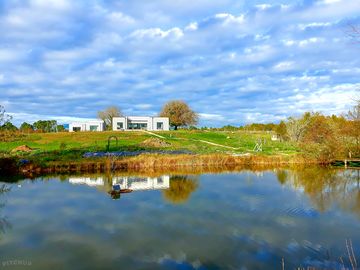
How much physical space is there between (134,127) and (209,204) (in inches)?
2211

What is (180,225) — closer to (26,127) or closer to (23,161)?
(23,161)

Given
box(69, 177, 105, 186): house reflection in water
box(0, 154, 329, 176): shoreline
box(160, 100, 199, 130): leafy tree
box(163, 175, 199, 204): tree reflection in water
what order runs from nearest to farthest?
1. box(163, 175, 199, 204): tree reflection in water
2. box(69, 177, 105, 186): house reflection in water
3. box(0, 154, 329, 176): shoreline
4. box(160, 100, 199, 130): leafy tree

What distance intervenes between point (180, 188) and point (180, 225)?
25.0ft

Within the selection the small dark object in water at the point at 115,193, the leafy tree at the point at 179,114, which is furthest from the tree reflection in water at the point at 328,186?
the leafy tree at the point at 179,114

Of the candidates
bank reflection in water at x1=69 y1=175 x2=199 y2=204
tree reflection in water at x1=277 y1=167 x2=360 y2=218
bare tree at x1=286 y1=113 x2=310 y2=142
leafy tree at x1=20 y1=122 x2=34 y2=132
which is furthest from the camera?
leafy tree at x1=20 y1=122 x2=34 y2=132

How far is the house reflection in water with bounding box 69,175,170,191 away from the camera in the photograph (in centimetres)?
1988

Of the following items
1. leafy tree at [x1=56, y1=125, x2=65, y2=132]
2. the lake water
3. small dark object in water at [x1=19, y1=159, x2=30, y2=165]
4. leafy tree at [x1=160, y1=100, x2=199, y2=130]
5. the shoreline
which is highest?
leafy tree at [x1=160, y1=100, x2=199, y2=130]

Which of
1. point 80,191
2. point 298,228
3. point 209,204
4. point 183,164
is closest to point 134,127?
point 183,164

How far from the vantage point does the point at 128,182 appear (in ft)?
71.5

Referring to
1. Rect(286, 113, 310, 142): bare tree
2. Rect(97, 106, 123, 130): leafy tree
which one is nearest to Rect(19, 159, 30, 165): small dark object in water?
Answer: Rect(286, 113, 310, 142): bare tree

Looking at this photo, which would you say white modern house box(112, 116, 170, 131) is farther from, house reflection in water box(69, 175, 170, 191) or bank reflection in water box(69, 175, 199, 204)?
house reflection in water box(69, 175, 170, 191)

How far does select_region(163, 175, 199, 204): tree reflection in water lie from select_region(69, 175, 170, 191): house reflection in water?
517mm

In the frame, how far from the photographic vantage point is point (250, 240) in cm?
1009

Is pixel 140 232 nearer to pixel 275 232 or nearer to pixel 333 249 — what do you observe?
pixel 275 232
